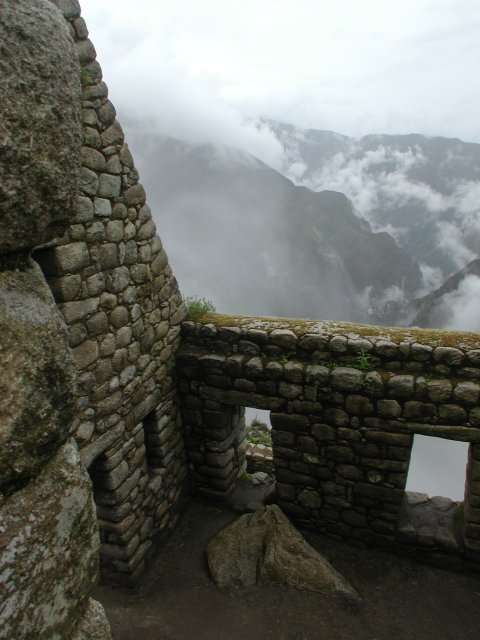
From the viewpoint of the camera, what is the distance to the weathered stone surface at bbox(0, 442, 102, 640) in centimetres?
83

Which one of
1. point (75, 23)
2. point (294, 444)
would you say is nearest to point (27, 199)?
point (75, 23)

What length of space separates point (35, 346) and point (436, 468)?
76.1 metres

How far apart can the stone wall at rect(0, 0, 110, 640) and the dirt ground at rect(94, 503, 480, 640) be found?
3.95 meters

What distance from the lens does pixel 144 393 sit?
4445 mm

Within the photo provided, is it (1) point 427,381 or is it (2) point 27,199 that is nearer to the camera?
(2) point 27,199

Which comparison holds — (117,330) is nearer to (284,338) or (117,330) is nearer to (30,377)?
(284,338)

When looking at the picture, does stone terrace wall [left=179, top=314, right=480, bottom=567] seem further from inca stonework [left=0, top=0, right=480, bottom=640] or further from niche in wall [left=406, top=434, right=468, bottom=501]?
niche in wall [left=406, top=434, right=468, bottom=501]

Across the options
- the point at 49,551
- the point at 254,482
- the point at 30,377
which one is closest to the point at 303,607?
the point at 254,482

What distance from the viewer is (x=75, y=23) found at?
3.08 meters

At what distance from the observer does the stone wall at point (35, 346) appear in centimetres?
80

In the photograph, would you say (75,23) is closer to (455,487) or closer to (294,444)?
(294,444)

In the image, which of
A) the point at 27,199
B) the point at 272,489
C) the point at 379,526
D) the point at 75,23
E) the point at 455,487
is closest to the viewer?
the point at 27,199

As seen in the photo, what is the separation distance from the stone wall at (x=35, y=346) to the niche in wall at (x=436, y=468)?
58848mm

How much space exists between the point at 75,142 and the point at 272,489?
5.57 m
